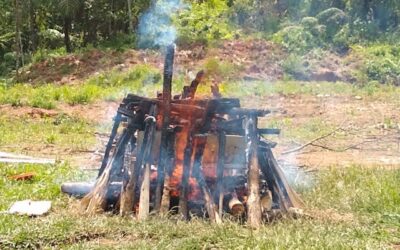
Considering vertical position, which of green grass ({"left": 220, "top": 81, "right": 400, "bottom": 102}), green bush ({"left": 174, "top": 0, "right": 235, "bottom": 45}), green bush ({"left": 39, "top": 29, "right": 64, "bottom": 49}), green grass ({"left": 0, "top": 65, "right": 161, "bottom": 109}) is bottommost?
green grass ({"left": 0, "top": 65, "right": 161, "bottom": 109})

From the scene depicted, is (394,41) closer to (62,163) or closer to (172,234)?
(62,163)

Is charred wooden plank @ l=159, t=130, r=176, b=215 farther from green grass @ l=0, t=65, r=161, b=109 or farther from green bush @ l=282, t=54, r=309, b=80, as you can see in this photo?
green bush @ l=282, t=54, r=309, b=80

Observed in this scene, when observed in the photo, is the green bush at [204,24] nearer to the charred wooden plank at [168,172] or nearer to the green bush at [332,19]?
the green bush at [332,19]

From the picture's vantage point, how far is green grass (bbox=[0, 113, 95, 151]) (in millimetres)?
11008

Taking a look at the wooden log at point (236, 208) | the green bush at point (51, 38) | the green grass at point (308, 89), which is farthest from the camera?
the green bush at point (51, 38)

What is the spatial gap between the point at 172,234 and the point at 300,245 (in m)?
1.07

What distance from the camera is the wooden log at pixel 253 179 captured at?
5.44m

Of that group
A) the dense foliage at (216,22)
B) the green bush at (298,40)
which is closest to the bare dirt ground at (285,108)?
the green bush at (298,40)

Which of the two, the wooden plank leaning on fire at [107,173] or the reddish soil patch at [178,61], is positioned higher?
the reddish soil patch at [178,61]

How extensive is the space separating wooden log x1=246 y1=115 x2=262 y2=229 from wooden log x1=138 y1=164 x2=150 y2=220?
948mm

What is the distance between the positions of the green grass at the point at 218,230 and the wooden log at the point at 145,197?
7.0 inches

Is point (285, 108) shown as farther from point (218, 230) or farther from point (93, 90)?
point (218, 230)

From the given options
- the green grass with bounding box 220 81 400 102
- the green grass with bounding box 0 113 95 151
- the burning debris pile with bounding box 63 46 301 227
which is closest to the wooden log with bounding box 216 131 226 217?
the burning debris pile with bounding box 63 46 301 227

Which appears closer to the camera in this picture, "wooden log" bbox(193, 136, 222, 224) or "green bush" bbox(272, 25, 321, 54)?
"wooden log" bbox(193, 136, 222, 224)
